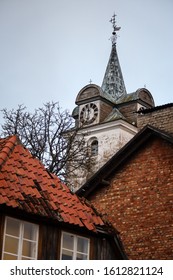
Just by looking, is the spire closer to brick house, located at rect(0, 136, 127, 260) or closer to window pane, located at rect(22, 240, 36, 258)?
brick house, located at rect(0, 136, 127, 260)

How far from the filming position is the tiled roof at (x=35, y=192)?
53.8ft

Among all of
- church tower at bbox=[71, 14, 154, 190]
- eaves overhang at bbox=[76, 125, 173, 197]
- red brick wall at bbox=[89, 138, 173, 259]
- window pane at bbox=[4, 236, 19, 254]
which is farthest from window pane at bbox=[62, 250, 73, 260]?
church tower at bbox=[71, 14, 154, 190]

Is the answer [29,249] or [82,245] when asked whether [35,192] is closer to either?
[29,249]

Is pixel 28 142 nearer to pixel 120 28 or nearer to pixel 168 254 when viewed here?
pixel 168 254

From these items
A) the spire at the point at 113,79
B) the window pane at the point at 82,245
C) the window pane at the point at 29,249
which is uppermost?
the spire at the point at 113,79

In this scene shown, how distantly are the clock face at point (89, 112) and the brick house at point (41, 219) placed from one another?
51.4m

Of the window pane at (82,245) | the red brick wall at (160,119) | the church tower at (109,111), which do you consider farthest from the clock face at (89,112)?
the window pane at (82,245)

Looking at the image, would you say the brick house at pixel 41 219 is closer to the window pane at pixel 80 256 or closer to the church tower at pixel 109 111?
the window pane at pixel 80 256

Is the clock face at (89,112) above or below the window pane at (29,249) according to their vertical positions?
above

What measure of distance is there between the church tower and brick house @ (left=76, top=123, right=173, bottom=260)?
123 feet

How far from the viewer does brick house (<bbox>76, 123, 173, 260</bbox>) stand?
22375mm

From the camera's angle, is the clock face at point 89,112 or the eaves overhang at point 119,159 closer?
the eaves overhang at point 119,159

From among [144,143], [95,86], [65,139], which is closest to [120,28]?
[95,86]

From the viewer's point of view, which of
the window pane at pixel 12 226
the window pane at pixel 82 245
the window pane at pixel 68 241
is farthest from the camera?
the window pane at pixel 82 245
